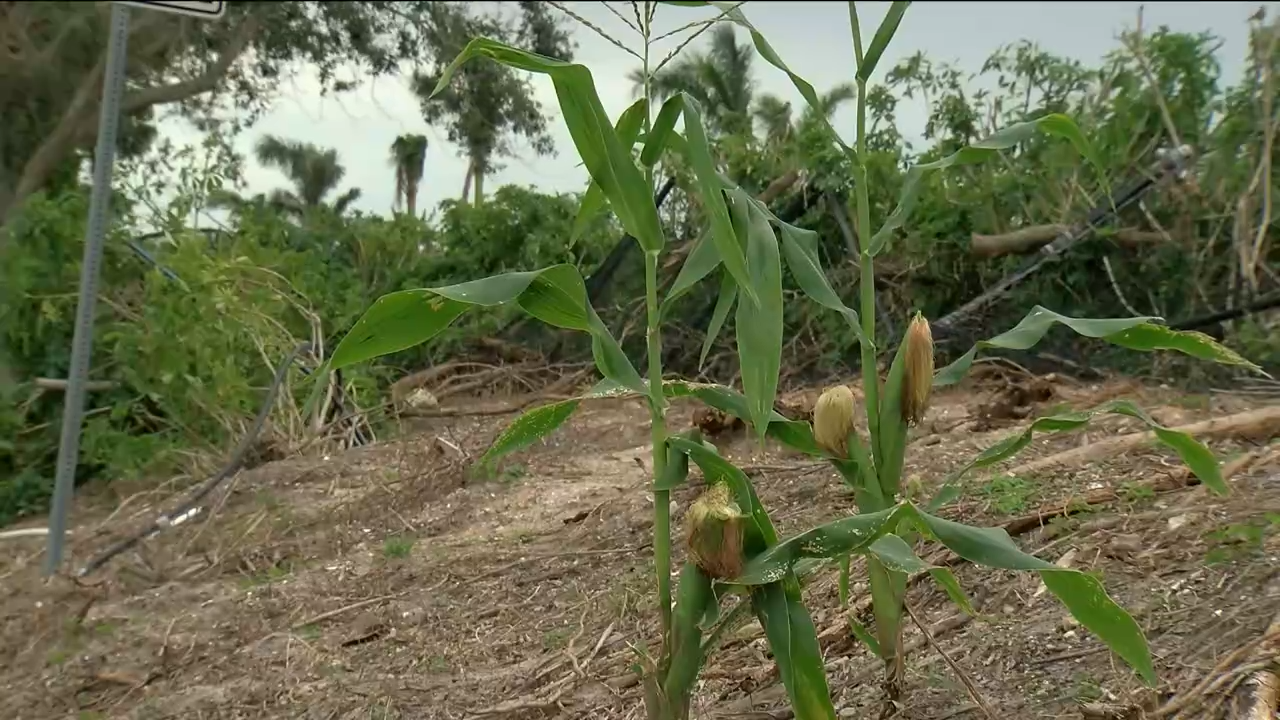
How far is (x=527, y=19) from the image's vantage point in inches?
438

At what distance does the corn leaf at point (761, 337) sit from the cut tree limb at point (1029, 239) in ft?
11.7

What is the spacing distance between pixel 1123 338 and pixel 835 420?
0.47 m

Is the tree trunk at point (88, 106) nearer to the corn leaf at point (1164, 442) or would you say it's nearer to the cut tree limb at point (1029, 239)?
the cut tree limb at point (1029, 239)

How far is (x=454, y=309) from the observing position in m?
1.27

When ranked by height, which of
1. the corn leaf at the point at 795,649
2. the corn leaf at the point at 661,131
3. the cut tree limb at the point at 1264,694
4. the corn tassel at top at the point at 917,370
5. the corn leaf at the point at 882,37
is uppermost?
the corn leaf at the point at 882,37

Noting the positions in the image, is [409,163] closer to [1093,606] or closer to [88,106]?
[88,106]

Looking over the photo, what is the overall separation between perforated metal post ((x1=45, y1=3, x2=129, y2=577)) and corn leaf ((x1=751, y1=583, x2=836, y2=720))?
2.54 meters

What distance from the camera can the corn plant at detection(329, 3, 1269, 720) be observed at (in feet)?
3.99

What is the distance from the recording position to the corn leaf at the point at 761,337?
3.92 feet

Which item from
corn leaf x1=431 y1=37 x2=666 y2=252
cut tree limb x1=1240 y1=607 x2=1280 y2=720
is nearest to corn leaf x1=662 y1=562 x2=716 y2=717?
corn leaf x1=431 y1=37 x2=666 y2=252

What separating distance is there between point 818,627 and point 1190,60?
397 centimetres

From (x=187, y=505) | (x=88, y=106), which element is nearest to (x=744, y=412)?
(x=187, y=505)

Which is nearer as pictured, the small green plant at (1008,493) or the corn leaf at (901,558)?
the corn leaf at (901,558)

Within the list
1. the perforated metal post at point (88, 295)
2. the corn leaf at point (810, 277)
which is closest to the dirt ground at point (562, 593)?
the perforated metal post at point (88, 295)
